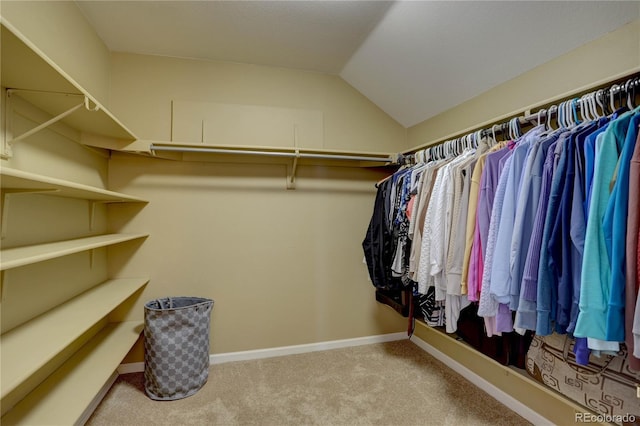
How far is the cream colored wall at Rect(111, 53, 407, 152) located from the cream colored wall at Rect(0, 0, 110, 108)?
154 mm

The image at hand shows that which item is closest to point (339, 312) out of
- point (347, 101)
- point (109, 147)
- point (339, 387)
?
point (339, 387)

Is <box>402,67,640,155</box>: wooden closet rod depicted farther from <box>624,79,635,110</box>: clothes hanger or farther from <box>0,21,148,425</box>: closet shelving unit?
<box>0,21,148,425</box>: closet shelving unit

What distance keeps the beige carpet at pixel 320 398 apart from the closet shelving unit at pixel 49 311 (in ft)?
1.26

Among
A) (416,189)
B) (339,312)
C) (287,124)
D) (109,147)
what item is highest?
(287,124)

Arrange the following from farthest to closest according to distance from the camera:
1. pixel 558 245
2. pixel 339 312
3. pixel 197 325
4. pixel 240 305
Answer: pixel 339 312 → pixel 240 305 → pixel 197 325 → pixel 558 245

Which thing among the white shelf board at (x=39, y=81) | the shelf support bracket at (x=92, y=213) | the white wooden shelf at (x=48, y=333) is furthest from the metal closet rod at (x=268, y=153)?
the white wooden shelf at (x=48, y=333)

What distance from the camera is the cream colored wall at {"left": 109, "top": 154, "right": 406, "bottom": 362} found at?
2.24 m

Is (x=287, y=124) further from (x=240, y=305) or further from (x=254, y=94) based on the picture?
(x=240, y=305)

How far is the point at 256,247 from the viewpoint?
2.43 m

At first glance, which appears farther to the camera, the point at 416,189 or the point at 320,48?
the point at 320,48

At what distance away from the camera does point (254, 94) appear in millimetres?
2436

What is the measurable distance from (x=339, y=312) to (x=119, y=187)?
1.97 m

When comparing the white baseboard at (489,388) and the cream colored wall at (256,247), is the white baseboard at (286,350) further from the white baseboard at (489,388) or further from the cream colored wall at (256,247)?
the white baseboard at (489,388)

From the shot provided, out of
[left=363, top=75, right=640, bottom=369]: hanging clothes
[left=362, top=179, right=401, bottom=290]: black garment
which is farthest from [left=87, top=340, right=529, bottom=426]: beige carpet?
[left=362, top=179, right=401, bottom=290]: black garment
